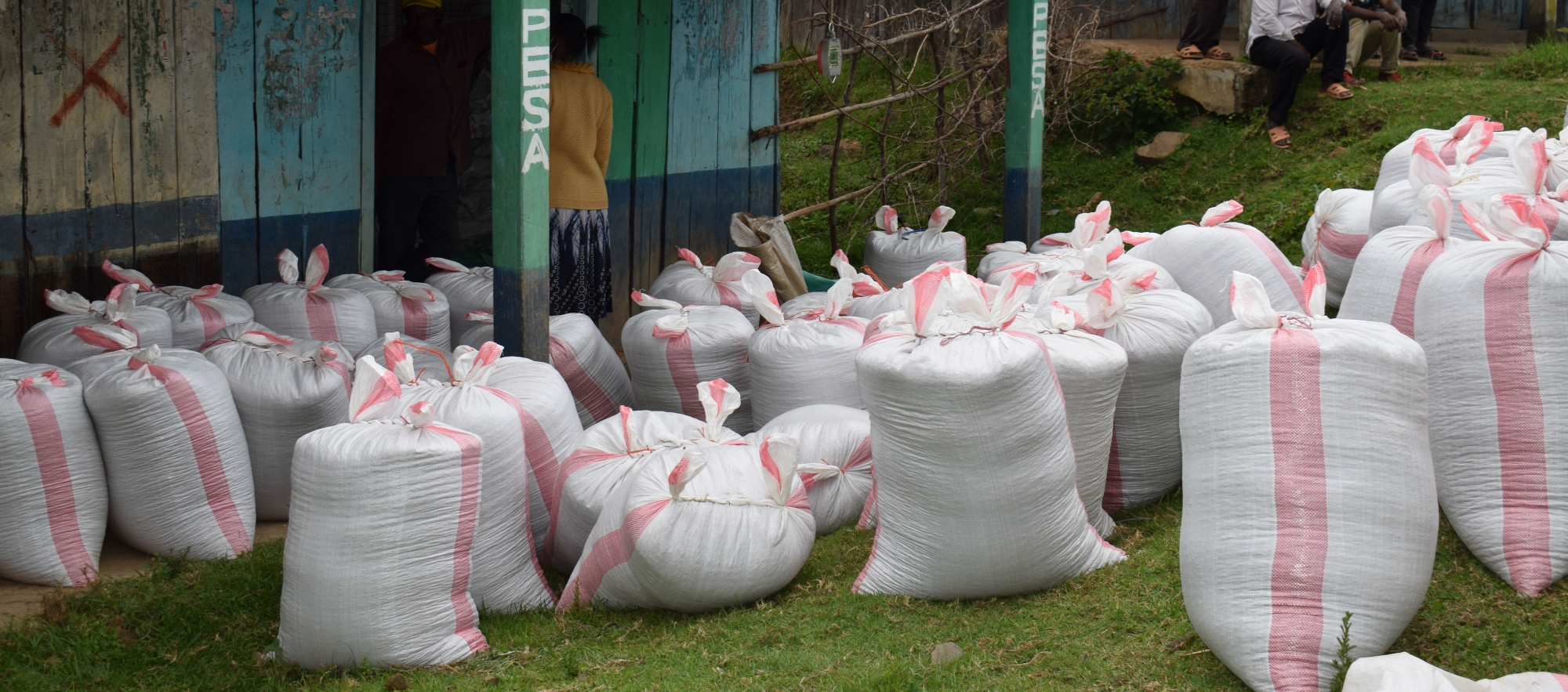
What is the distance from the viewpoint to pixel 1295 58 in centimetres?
743

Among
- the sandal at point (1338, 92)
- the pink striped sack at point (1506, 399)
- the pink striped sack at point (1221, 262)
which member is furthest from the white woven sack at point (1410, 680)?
the sandal at point (1338, 92)

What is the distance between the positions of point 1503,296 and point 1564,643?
2.58 ft

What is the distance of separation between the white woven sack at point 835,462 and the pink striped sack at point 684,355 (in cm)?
67

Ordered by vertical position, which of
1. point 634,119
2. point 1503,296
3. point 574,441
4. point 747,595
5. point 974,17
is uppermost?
point 974,17

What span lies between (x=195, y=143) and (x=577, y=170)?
143 cm

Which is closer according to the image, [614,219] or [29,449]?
[29,449]

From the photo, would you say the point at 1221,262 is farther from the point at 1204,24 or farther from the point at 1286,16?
the point at 1204,24

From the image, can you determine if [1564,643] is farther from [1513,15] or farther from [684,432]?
[1513,15]

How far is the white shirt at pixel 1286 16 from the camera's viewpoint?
24.7 ft

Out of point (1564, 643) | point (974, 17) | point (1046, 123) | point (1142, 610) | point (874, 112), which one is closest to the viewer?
point (1564, 643)

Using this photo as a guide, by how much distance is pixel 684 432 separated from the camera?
3441 millimetres

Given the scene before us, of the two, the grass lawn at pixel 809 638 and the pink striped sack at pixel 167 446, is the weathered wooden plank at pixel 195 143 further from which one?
the grass lawn at pixel 809 638

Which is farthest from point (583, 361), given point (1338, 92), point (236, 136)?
point (1338, 92)

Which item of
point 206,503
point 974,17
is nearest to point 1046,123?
point 974,17
